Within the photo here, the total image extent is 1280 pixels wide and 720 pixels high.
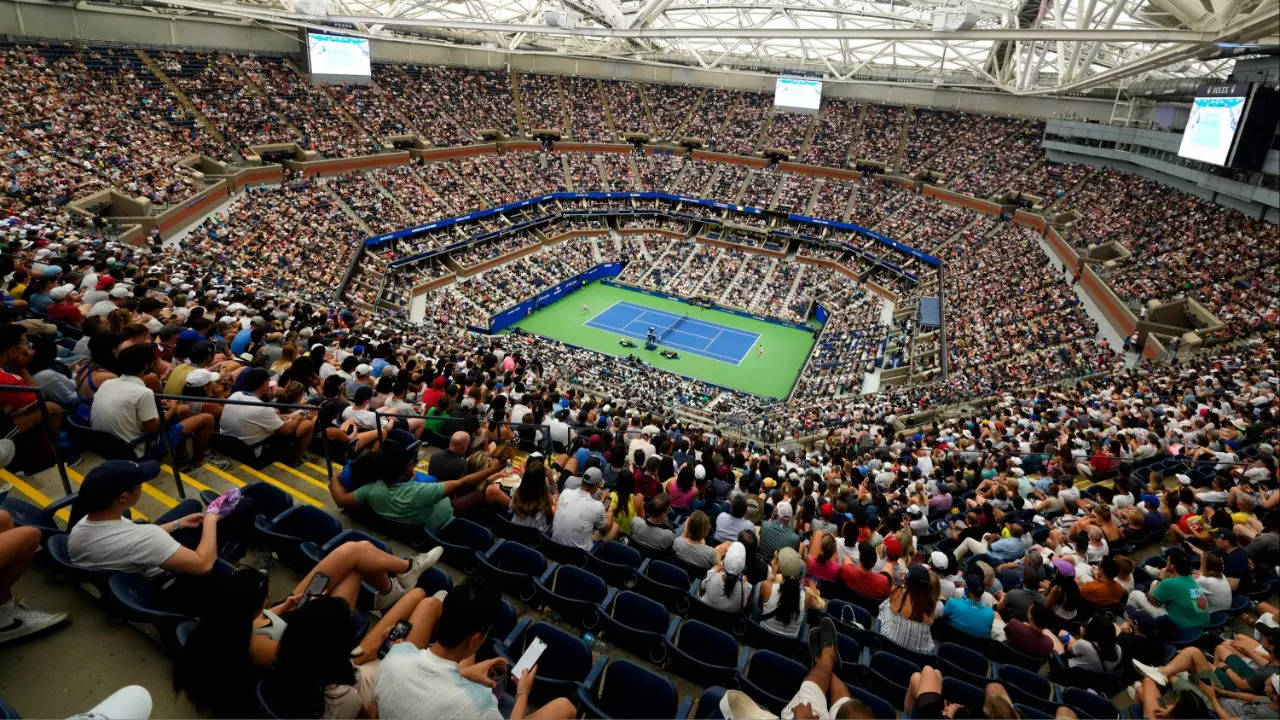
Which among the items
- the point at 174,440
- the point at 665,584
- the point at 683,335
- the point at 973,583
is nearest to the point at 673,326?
the point at 683,335

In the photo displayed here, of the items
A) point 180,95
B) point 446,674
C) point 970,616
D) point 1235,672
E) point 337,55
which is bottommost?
point 970,616

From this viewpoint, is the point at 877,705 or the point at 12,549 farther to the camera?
the point at 877,705

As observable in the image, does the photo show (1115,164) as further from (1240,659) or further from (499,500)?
(499,500)

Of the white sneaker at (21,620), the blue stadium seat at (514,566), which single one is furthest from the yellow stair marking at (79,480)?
the blue stadium seat at (514,566)

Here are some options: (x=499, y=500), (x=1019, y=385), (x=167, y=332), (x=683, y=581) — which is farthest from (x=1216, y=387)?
(x=167, y=332)

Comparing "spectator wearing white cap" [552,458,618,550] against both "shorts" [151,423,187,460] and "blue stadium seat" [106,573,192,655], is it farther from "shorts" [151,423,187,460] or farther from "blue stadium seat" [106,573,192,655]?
"shorts" [151,423,187,460]

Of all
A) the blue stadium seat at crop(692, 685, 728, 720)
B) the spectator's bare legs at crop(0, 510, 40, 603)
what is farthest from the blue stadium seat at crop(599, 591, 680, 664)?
the spectator's bare legs at crop(0, 510, 40, 603)

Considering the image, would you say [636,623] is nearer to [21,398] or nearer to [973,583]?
[973,583]
